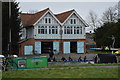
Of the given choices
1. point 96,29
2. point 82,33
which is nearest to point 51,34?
point 82,33

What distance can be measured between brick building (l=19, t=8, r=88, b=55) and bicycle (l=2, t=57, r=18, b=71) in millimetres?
27047

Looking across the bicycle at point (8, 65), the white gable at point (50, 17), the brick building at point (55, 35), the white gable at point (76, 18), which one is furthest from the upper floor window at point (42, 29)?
the bicycle at point (8, 65)

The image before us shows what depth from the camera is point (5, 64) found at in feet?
59.6

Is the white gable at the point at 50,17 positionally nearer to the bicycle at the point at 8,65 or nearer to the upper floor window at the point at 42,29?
the upper floor window at the point at 42,29

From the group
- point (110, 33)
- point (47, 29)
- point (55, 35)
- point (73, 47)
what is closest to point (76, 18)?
point (55, 35)

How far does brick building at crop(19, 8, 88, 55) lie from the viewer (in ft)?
153

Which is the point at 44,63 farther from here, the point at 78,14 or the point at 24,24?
the point at 24,24

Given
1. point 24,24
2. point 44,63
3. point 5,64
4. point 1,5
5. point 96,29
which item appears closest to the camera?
point 5,64

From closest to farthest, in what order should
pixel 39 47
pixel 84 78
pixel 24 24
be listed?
pixel 84 78 → pixel 39 47 → pixel 24 24

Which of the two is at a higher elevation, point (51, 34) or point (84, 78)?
point (51, 34)

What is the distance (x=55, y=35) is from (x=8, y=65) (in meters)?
29.6

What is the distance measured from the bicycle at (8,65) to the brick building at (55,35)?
27047mm

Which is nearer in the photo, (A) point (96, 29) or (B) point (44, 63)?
(B) point (44, 63)

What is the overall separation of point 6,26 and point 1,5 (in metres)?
3.38
